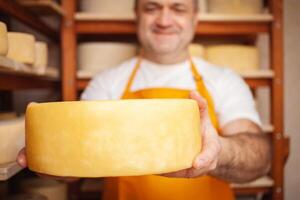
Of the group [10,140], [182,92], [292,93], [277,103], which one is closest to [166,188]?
[182,92]

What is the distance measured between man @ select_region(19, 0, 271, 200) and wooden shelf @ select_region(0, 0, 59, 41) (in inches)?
15.4

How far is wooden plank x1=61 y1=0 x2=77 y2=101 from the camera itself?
1708 mm

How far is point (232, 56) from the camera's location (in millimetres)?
1752

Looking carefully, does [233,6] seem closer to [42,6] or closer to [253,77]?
[253,77]

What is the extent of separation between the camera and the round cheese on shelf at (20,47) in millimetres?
1063

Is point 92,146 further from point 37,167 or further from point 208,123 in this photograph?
point 208,123

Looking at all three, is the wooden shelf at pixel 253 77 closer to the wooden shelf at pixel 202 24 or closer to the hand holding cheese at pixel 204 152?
the wooden shelf at pixel 202 24

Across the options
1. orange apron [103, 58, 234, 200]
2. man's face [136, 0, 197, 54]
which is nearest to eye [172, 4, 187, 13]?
man's face [136, 0, 197, 54]

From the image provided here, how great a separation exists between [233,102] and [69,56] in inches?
33.2

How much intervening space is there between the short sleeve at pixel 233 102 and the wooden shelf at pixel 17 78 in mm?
651

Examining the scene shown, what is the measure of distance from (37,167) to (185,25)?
902 mm

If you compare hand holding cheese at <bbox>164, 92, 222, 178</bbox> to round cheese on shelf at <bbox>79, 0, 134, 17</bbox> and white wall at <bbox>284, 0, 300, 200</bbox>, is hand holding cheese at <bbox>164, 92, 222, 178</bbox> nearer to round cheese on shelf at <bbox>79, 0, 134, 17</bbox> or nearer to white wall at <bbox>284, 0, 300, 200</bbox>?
round cheese on shelf at <bbox>79, 0, 134, 17</bbox>

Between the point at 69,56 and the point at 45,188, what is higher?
the point at 69,56

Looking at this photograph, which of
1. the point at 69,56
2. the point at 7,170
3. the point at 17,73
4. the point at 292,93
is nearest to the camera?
the point at 7,170
